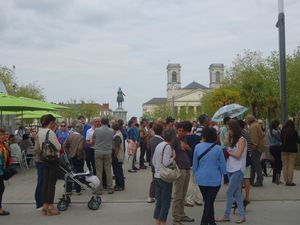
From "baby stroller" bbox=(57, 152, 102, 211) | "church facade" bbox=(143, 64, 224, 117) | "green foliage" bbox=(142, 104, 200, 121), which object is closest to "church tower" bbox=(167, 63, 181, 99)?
"church facade" bbox=(143, 64, 224, 117)

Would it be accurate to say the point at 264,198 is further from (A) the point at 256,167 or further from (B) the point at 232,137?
(B) the point at 232,137

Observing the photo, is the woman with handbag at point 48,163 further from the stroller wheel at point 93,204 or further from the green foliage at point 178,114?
the green foliage at point 178,114

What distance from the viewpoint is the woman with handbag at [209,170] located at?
274 inches

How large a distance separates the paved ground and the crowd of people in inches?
11.9

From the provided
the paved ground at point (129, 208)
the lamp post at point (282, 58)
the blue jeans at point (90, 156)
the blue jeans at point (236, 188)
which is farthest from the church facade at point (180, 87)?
the blue jeans at point (236, 188)

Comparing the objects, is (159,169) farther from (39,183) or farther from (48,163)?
(39,183)

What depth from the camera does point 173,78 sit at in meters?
154

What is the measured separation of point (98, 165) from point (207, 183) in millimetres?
4589

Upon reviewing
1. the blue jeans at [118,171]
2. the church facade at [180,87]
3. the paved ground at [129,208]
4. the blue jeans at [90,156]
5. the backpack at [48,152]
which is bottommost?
the paved ground at [129,208]

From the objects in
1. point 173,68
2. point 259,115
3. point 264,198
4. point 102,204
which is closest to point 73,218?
point 102,204

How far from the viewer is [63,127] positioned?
14.4m

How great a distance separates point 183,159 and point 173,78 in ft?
480

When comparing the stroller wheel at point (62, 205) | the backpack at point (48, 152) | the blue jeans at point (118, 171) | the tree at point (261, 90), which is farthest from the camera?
the tree at point (261, 90)

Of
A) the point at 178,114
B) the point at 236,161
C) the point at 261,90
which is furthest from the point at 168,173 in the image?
the point at 178,114
